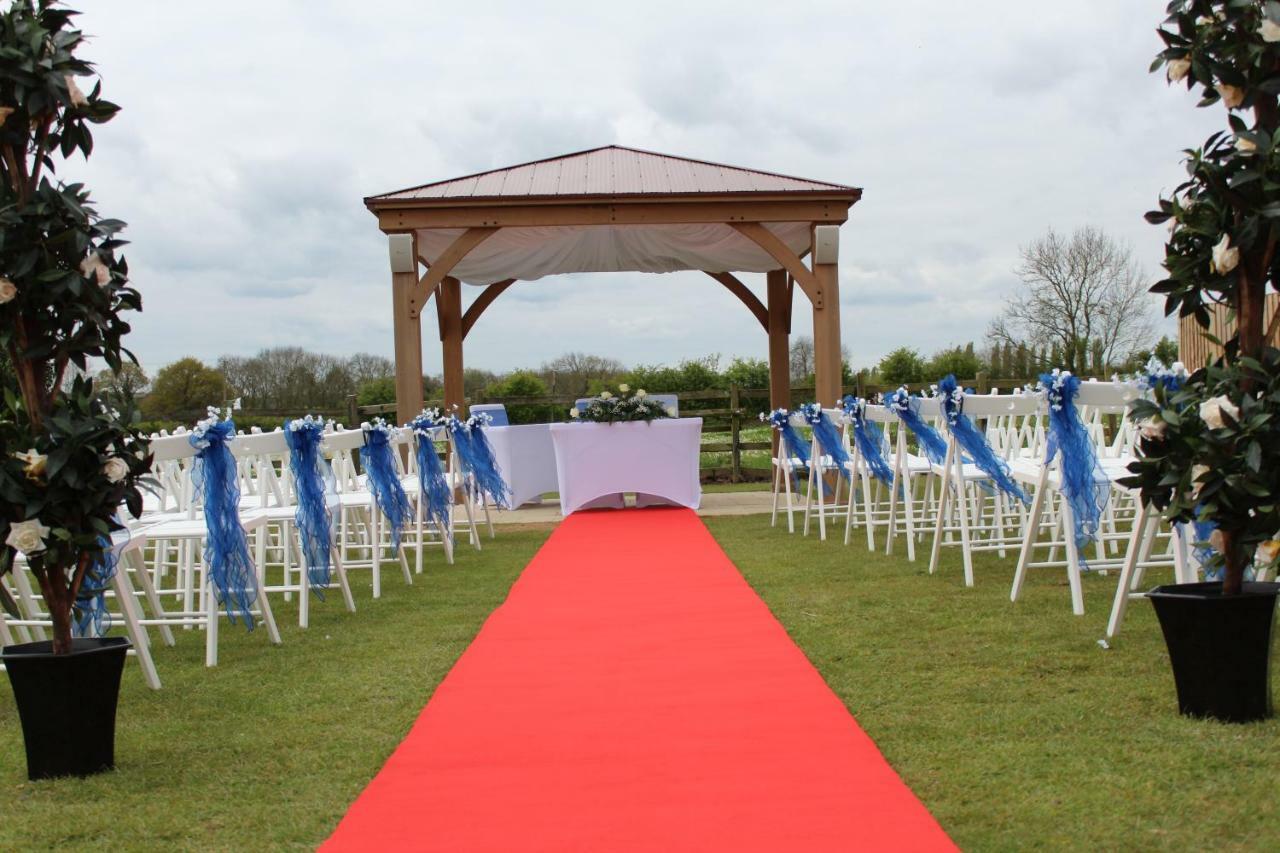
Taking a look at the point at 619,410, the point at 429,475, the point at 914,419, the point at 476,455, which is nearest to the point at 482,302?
the point at 619,410

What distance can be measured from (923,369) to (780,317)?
466 cm

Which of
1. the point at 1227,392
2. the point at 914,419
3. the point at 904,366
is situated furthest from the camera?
the point at 904,366

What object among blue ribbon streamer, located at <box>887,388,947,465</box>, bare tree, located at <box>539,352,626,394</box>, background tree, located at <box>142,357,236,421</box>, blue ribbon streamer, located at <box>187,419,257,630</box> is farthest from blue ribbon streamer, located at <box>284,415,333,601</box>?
bare tree, located at <box>539,352,626,394</box>

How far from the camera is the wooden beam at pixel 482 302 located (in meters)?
15.1

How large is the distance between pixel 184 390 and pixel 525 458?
7030 mm

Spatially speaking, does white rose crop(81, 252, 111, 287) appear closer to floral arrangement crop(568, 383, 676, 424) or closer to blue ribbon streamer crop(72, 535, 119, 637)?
blue ribbon streamer crop(72, 535, 119, 637)

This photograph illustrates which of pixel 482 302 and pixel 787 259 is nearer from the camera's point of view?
pixel 787 259

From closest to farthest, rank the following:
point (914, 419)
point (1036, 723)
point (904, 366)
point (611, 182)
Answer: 1. point (1036, 723)
2. point (914, 419)
3. point (611, 182)
4. point (904, 366)

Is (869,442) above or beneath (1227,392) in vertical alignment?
beneath

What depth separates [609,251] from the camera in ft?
46.3

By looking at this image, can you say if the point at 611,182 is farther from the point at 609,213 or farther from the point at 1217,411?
the point at 1217,411

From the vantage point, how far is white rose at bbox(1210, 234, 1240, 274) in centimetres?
329

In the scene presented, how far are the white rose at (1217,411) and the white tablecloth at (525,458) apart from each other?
9215 mm

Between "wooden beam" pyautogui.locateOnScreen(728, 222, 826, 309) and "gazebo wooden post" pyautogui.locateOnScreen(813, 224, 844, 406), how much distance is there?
44 mm
